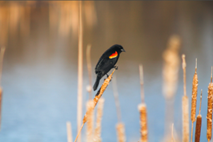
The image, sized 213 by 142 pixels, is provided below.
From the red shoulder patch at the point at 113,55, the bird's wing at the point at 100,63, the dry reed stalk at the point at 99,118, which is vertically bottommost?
the dry reed stalk at the point at 99,118

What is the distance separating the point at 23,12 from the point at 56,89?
1208cm

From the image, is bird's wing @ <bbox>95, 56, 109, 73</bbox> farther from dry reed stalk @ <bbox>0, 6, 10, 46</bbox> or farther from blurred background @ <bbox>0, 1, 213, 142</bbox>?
dry reed stalk @ <bbox>0, 6, 10, 46</bbox>

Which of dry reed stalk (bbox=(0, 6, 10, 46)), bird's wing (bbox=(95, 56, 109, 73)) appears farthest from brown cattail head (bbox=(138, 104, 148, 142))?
dry reed stalk (bbox=(0, 6, 10, 46))

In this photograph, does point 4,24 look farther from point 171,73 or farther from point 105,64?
point 171,73

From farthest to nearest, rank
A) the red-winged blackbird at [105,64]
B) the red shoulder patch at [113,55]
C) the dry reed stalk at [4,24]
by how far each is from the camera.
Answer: the dry reed stalk at [4,24] → the red shoulder patch at [113,55] → the red-winged blackbird at [105,64]

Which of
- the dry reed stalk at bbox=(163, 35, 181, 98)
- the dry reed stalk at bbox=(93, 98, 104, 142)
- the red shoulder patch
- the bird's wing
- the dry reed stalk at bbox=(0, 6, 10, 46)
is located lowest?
the dry reed stalk at bbox=(93, 98, 104, 142)

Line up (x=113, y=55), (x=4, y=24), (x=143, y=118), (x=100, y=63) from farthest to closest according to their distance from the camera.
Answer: (x=4, y=24)
(x=113, y=55)
(x=100, y=63)
(x=143, y=118)

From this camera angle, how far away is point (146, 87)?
4742mm

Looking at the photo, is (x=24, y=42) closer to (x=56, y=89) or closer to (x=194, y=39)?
(x=56, y=89)

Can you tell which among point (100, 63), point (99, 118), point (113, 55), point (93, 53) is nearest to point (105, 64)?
point (100, 63)

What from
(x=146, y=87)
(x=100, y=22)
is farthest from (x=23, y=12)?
(x=146, y=87)

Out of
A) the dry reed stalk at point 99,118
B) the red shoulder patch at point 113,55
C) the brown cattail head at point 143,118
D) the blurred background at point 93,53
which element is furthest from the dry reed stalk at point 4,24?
the brown cattail head at point 143,118

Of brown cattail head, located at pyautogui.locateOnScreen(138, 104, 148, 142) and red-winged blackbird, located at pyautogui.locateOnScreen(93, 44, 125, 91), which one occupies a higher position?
red-winged blackbird, located at pyautogui.locateOnScreen(93, 44, 125, 91)

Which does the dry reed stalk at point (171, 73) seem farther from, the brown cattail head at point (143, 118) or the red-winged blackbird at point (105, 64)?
the red-winged blackbird at point (105, 64)
